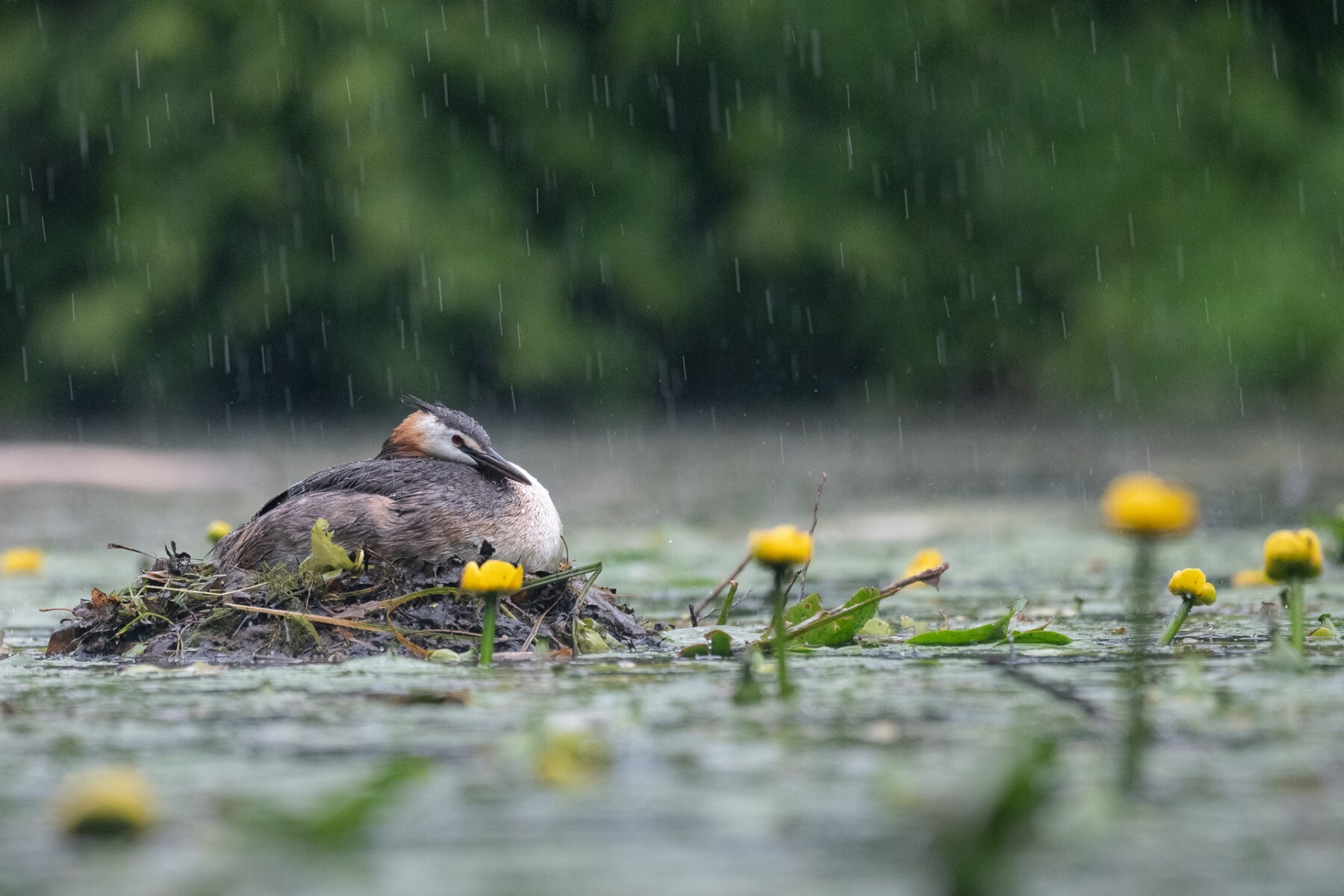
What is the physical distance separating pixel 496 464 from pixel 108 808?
264 centimetres

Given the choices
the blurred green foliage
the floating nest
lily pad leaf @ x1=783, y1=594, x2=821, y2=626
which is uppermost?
the blurred green foliage

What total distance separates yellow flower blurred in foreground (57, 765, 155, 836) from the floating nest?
5.27 feet

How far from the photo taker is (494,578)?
3.11 meters

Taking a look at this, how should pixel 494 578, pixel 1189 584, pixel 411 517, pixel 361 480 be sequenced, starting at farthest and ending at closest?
pixel 361 480 < pixel 411 517 < pixel 1189 584 < pixel 494 578

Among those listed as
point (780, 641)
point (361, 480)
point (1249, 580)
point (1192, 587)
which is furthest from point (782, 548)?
point (1249, 580)

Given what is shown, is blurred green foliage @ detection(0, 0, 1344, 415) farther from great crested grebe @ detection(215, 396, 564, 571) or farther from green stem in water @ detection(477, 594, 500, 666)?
green stem in water @ detection(477, 594, 500, 666)

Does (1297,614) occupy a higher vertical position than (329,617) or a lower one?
lower

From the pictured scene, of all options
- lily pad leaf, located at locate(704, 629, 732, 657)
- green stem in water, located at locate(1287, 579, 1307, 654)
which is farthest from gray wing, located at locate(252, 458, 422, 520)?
green stem in water, located at locate(1287, 579, 1307, 654)

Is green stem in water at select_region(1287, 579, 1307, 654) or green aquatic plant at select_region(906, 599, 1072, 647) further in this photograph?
green aquatic plant at select_region(906, 599, 1072, 647)

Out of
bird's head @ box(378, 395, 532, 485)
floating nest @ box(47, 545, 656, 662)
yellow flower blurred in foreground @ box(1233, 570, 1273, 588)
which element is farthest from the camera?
yellow flower blurred in foreground @ box(1233, 570, 1273, 588)

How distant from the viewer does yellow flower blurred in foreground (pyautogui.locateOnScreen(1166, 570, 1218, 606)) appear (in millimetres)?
3484

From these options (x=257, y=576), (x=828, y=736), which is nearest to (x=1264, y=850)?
(x=828, y=736)

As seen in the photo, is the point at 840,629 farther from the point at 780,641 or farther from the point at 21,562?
the point at 21,562

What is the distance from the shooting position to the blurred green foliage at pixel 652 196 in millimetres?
14578
